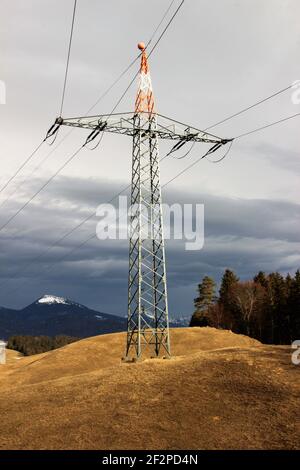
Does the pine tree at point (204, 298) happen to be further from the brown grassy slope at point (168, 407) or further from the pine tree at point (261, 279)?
the brown grassy slope at point (168, 407)

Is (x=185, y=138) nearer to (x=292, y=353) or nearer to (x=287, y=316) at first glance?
(x=292, y=353)

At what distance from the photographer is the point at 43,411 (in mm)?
25250

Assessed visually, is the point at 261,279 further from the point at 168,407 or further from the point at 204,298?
the point at 168,407

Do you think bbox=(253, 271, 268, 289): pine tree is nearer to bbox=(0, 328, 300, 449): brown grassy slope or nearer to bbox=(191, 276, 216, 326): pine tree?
bbox=(191, 276, 216, 326): pine tree

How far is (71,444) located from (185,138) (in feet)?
88.8

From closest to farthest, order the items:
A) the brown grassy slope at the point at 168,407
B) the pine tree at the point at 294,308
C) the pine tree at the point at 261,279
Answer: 1. the brown grassy slope at the point at 168,407
2. the pine tree at the point at 294,308
3. the pine tree at the point at 261,279

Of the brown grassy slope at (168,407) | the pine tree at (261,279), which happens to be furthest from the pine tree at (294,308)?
the brown grassy slope at (168,407)

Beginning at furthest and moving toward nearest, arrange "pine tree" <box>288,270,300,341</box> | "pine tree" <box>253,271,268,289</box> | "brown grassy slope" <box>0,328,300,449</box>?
1. "pine tree" <box>253,271,268,289</box>
2. "pine tree" <box>288,270,300,341</box>
3. "brown grassy slope" <box>0,328,300,449</box>

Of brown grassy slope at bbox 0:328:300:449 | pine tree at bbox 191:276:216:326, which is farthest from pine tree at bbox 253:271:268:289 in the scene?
brown grassy slope at bbox 0:328:300:449

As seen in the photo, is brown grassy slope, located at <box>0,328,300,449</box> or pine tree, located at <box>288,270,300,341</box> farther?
pine tree, located at <box>288,270,300,341</box>

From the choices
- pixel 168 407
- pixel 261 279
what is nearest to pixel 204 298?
pixel 261 279

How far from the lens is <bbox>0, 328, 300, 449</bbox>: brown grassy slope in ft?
64.7

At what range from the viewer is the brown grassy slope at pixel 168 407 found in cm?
1972

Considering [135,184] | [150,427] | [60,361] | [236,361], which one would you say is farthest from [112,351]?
[150,427]
